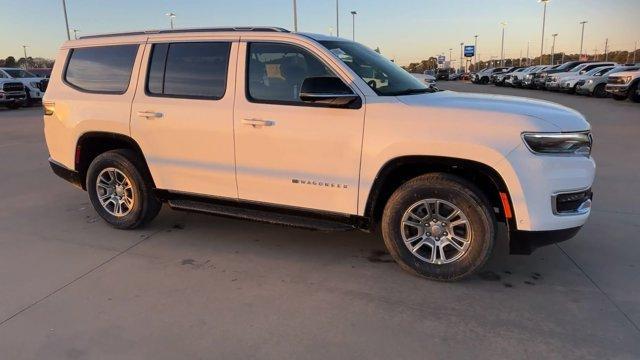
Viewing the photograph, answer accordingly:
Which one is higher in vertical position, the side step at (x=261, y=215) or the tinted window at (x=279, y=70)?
the tinted window at (x=279, y=70)

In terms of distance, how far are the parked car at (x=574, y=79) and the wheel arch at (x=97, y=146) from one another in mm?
25566

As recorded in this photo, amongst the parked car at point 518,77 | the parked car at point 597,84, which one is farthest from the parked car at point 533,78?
the parked car at point 597,84

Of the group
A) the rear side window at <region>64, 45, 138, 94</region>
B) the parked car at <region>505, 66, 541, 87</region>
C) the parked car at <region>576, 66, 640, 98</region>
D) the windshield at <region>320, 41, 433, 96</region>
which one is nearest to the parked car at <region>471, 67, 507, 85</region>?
the parked car at <region>505, 66, 541, 87</region>

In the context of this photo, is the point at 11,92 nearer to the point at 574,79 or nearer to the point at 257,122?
the point at 257,122

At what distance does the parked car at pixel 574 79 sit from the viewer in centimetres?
2591

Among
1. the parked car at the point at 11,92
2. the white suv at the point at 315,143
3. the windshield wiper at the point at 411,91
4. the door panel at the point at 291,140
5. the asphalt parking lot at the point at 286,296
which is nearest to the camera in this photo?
the asphalt parking lot at the point at 286,296

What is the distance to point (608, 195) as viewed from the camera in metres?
6.39

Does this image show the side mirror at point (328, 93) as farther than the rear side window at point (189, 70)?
No

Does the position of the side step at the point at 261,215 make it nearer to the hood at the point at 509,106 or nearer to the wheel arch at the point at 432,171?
the wheel arch at the point at 432,171

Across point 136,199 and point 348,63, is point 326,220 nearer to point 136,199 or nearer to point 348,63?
point 348,63

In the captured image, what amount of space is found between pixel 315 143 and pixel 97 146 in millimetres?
2690

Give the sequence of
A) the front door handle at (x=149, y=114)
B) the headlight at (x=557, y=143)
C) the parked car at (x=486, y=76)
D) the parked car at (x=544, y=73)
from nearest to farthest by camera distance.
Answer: the headlight at (x=557, y=143), the front door handle at (x=149, y=114), the parked car at (x=544, y=73), the parked car at (x=486, y=76)

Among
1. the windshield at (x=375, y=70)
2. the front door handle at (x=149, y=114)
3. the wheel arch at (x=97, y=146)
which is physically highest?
the windshield at (x=375, y=70)

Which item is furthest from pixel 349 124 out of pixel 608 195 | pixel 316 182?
pixel 608 195
